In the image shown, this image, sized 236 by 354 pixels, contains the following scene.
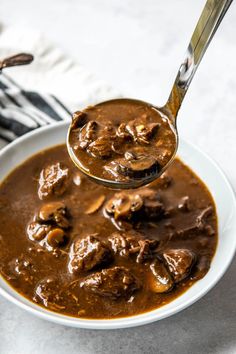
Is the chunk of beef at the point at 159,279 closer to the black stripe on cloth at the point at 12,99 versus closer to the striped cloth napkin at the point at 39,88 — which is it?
the striped cloth napkin at the point at 39,88

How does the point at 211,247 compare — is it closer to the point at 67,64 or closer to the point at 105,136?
the point at 105,136

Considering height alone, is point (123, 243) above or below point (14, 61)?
below

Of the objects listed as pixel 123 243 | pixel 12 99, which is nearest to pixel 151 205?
pixel 123 243

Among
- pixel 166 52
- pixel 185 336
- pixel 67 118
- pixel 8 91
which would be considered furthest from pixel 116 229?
pixel 166 52

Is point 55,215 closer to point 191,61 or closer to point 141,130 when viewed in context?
point 141,130

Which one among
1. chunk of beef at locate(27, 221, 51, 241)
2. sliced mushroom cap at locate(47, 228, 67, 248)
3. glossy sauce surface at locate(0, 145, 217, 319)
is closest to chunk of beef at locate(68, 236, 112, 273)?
glossy sauce surface at locate(0, 145, 217, 319)

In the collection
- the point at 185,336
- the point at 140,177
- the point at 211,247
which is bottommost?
the point at 185,336

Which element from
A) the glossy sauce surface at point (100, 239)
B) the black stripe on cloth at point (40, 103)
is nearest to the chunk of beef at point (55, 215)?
the glossy sauce surface at point (100, 239)
